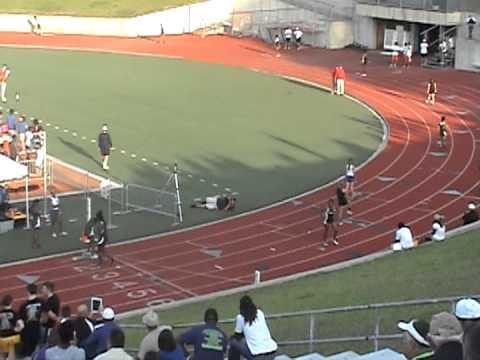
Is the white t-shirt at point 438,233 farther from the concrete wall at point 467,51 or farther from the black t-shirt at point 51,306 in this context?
the concrete wall at point 467,51

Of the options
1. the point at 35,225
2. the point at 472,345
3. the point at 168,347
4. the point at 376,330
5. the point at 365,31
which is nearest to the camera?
the point at 472,345

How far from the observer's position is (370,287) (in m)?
18.6

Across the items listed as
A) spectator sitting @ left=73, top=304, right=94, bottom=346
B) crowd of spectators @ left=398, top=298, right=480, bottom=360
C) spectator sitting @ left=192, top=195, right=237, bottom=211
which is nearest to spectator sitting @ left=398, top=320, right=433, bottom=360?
crowd of spectators @ left=398, top=298, right=480, bottom=360

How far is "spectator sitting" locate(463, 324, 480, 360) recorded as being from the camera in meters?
7.32

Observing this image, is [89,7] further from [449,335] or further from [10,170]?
[449,335]

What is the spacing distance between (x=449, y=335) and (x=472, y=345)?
2.21 ft

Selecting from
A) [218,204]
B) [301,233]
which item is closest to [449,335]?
[301,233]

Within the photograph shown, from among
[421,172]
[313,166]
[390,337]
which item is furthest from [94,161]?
[390,337]

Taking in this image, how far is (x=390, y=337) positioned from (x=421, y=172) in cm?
2105

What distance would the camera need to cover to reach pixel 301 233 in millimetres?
27094

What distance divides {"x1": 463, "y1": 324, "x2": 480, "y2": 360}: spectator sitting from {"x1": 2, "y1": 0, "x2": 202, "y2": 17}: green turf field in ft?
183

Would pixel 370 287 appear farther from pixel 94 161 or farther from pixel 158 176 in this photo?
pixel 94 161

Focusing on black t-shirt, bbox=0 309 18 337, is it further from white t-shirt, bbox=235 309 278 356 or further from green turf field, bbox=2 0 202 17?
green turf field, bbox=2 0 202 17

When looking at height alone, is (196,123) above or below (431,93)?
below
